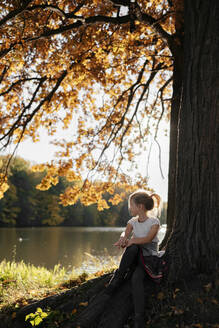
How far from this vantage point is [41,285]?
5.79m

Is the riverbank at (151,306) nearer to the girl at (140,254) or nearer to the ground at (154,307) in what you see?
the ground at (154,307)

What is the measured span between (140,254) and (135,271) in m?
0.19

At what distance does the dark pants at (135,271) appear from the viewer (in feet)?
10.7

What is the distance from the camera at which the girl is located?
333 centimetres

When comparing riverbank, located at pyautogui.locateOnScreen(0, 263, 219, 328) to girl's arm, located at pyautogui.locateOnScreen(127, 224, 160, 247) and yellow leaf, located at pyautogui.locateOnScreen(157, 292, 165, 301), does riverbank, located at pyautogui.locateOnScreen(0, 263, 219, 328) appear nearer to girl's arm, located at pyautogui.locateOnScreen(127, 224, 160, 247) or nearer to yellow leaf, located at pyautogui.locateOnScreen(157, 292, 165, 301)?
yellow leaf, located at pyautogui.locateOnScreen(157, 292, 165, 301)

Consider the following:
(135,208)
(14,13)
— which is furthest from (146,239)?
(14,13)

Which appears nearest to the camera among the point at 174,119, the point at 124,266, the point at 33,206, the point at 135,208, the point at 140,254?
the point at 124,266

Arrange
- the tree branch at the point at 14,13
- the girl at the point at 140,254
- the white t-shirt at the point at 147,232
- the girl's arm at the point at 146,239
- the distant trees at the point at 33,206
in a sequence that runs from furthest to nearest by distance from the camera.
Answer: the distant trees at the point at 33,206
the tree branch at the point at 14,13
the white t-shirt at the point at 147,232
the girl's arm at the point at 146,239
the girl at the point at 140,254

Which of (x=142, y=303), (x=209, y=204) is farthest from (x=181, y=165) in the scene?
(x=142, y=303)

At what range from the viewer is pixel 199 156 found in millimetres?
3688

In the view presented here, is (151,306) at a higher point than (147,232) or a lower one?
lower

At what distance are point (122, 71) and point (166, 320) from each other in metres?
6.02

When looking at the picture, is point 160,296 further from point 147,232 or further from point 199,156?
point 199,156

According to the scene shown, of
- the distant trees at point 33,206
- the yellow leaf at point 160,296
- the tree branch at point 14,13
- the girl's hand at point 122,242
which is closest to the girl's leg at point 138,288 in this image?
the yellow leaf at point 160,296
